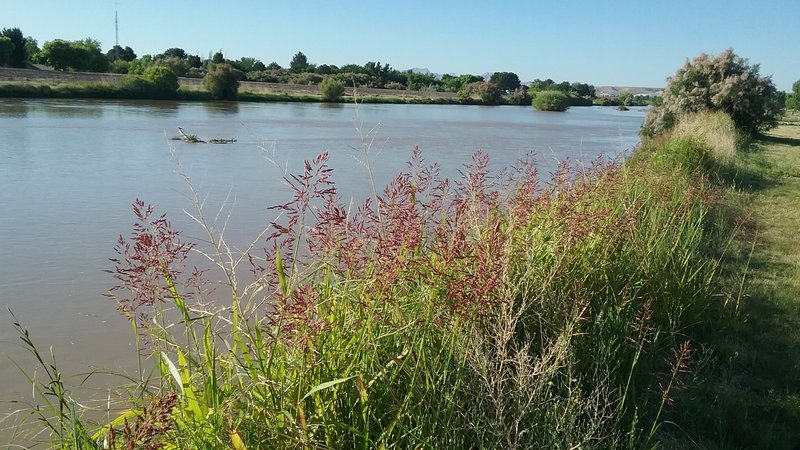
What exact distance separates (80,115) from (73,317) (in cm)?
2094

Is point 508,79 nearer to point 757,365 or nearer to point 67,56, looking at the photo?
point 67,56

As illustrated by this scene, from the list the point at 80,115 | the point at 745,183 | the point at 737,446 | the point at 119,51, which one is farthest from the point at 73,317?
the point at 119,51

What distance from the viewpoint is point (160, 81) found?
3712 cm

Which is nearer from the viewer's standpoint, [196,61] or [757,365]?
[757,365]

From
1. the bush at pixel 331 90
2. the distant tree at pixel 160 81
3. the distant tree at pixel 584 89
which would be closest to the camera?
the distant tree at pixel 160 81

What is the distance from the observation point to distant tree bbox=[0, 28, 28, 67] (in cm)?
4838

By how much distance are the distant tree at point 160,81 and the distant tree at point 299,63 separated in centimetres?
4507

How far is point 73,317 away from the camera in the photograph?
185 inches

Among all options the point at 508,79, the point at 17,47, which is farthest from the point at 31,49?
the point at 508,79

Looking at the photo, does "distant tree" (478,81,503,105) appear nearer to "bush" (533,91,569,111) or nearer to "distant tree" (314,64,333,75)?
"bush" (533,91,569,111)

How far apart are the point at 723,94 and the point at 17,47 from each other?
49.8 metres

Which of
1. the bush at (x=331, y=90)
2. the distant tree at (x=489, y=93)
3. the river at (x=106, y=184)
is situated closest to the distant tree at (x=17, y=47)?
the bush at (x=331, y=90)

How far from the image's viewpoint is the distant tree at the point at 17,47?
4838 cm

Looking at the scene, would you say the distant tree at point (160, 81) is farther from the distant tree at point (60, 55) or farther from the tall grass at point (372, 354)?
the tall grass at point (372, 354)
